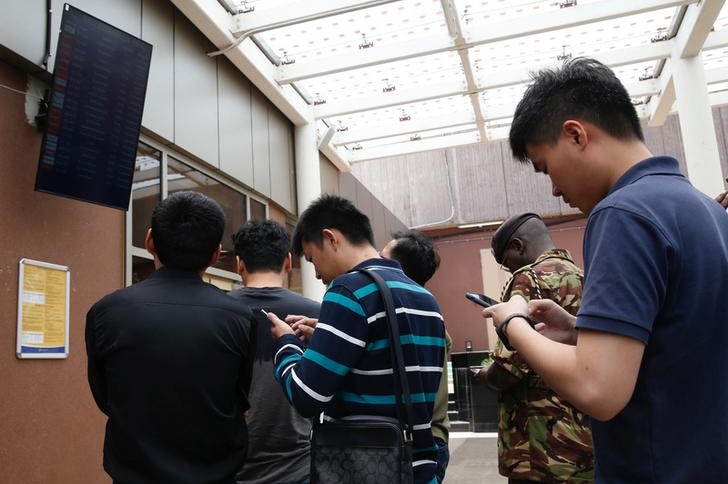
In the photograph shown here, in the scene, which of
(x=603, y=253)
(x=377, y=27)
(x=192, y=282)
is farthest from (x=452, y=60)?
(x=603, y=253)

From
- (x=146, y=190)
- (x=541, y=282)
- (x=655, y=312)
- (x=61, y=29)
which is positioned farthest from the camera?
(x=146, y=190)

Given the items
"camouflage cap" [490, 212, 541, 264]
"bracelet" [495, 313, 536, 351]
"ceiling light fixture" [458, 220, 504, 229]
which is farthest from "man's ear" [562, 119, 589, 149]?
"ceiling light fixture" [458, 220, 504, 229]

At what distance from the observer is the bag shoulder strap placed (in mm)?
Result: 1446

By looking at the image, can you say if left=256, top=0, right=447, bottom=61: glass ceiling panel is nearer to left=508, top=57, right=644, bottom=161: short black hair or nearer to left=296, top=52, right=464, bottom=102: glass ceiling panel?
left=296, top=52, right=464, bottom=102: glass ceiling panel

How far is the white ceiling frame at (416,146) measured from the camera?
8.30m

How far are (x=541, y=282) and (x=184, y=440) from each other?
123 centimetres

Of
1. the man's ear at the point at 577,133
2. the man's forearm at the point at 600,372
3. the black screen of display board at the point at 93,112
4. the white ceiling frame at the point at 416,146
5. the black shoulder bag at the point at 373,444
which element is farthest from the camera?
the white ceiling frame at the point at 416,146

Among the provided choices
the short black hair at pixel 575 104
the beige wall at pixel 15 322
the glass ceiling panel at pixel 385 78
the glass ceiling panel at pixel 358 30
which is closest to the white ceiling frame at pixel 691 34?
the glass ceiling panel at pixel 385 78

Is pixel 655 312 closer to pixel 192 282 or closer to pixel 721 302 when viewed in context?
pixel 721 302

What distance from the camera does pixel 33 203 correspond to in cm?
284

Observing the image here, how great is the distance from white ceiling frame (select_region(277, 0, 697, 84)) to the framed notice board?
3420 millimetres

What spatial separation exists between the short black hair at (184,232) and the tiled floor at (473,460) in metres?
4.22

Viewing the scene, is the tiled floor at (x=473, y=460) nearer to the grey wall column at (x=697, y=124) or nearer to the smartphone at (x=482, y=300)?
the grey wall column at (x=697, y=124)

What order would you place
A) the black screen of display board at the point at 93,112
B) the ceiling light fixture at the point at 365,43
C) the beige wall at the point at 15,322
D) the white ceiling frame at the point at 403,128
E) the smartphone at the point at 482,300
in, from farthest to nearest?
the white ceiling frame at the point at 403,128 < the ceiling light fixture at the point at 365,43 < the black screen of display board at the point at 93,112 < the beige wall at the point at 15,322 < the smartphone at the point at 482,300
